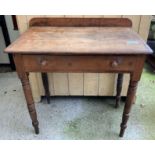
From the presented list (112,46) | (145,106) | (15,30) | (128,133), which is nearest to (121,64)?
(112,46)

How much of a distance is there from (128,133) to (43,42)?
911 mm

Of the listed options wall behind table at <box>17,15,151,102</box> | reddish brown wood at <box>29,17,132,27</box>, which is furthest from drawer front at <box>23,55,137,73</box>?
wall behind table at <box>17,15,151,102</box>

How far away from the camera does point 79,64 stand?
0.96 meters

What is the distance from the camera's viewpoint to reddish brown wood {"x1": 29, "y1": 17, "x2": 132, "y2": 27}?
126cm

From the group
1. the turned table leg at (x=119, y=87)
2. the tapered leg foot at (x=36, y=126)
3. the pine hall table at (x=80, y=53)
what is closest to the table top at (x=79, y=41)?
the pine hall table at (x=80, y=53)

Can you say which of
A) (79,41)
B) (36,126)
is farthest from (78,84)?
(79,41)

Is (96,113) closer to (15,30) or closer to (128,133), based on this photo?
(128,133)

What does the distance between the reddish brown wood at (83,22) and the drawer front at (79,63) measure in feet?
1.42

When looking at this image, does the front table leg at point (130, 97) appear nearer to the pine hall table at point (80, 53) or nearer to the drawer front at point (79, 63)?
the pine hall table at point (80, 53)

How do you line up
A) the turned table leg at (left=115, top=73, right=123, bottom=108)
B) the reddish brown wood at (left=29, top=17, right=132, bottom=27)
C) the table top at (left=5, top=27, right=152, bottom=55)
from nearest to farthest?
the table top at (left=5, top=27, right=152, bottom=55) → the reddish brown wood at (left=29, top=17, right=132, bottom=27) → the turned table leg at (left=115, top=73, right=123, bottom=108)

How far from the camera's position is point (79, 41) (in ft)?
3.34

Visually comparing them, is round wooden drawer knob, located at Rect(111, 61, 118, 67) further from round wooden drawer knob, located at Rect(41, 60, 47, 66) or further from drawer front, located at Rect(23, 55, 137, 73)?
round wooden drawer knob, located at Rect(41, 60, 47, 66)

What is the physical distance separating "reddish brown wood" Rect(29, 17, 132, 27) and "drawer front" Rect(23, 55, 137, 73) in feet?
1.42

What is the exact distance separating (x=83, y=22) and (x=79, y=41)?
1.03ft
